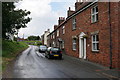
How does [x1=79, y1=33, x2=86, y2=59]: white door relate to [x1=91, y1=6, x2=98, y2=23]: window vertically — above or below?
below

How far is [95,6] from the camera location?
13.4 m

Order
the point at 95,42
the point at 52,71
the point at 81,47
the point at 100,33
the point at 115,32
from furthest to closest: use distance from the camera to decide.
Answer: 1. the point at 81,47
2. the point at 95,42
3. the point at 100,33
4. the point at 115,32
5. the point at 52,71

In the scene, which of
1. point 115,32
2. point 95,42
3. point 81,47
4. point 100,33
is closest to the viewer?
point 115,32

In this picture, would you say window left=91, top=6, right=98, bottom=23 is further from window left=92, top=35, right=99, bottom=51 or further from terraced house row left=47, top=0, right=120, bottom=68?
window left=92, top=35, right=99, bottom=51

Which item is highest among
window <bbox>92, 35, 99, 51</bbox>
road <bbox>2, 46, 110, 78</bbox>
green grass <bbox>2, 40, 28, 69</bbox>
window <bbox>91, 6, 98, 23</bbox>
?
window <bbox>91, 6, 98, 23</bbox>

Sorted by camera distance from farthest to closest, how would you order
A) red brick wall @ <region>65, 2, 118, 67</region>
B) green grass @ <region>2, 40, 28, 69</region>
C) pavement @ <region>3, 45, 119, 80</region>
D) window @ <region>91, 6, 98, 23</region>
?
green grass @ <region>2, 40, 28, 69</region> → window @ <region>91, 6, 98, 23</region> → red brick wall @ <region>65, 2, 118, 67</region> → pavement @ <region>3, 45, 119, 80</region>

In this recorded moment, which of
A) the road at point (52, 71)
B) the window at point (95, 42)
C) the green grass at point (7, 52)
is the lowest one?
the road at point (52, 71)

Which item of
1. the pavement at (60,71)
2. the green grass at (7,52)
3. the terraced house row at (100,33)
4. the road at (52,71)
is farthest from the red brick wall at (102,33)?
the green grass at (7,52)

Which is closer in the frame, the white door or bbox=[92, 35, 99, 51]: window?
bbox=[92, 35, 99, 51]: window

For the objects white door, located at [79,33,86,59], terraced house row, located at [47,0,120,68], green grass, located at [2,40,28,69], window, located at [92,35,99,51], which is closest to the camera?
terraced house row, located at [47,0,120,68]

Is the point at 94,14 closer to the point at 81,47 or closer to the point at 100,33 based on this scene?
the point at 100,33

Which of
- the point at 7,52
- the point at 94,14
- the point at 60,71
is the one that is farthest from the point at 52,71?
the point at 7,52

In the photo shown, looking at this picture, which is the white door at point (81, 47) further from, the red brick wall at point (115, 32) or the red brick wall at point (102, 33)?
the red brick wall at point (115, 32)

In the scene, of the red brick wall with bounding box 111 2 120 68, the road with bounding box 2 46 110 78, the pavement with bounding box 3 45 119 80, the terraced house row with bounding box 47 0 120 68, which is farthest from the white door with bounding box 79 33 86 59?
the red brick wall with bounding box 111 2 120 68
